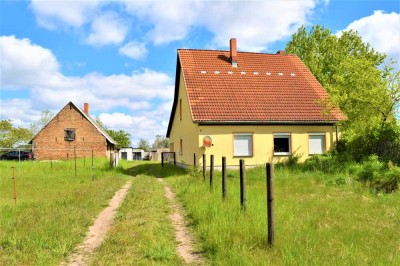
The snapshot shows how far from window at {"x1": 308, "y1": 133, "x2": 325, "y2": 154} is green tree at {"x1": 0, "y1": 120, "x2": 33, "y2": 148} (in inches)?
1990

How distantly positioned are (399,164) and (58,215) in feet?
44.9

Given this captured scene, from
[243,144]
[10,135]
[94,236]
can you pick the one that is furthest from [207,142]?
[10,135]

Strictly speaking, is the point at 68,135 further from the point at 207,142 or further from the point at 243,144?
the point at 243,144

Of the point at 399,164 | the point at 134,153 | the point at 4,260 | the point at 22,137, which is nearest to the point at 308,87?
the point at 399,164

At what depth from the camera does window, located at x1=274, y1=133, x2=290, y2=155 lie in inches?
794

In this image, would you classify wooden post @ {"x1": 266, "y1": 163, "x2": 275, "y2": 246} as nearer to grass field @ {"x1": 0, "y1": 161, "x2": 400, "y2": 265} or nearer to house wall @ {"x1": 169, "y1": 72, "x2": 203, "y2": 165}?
grass field @ {"x1": 0, "y1": 161, "x2": 400, "y2": 265}

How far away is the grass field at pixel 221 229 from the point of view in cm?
516

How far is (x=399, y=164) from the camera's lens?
14797mm

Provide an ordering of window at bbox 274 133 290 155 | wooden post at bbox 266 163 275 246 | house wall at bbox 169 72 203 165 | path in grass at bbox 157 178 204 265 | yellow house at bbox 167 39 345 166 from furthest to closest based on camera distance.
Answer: window at bbox 274 133 290 155
house wall at bbox 169 72 203 165
yellow house at bbox 167 39 345 166
wooden post at bbox 266 163 275 246
path in grass at bbox 157 178 204 265

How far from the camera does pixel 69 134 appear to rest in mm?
38219

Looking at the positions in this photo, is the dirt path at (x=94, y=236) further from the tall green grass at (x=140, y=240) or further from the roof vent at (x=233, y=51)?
the roof vent at (x=233, y=51)

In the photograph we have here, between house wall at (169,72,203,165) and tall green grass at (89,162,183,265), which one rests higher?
house wall at (169,72,203,165)

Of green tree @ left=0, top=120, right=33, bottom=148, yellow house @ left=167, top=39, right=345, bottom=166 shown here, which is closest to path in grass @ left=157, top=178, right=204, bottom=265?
yellow house @ left=167, top=39, right=345, bottom=166

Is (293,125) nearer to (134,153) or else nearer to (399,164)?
(399,164)
